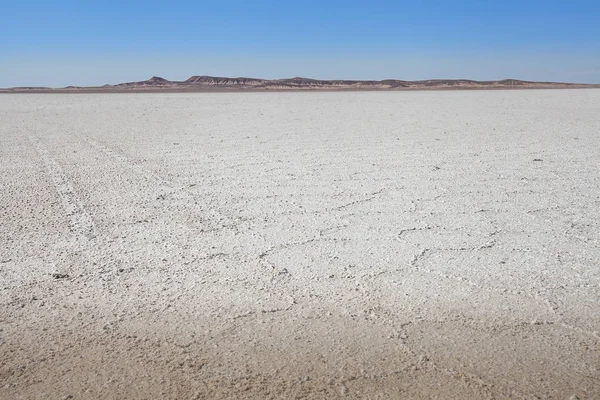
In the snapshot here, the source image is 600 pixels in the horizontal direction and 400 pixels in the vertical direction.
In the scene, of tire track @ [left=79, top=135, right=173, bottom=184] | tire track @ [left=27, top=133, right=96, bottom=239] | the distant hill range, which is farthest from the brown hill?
tire track @ [left=27, top=133, right=96, bottom=239]

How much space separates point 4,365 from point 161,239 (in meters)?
1.39

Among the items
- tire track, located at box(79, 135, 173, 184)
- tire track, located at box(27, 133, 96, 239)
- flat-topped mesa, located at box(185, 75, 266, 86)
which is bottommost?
flat-topped mesa, located at box(185, 75, 266, 86)

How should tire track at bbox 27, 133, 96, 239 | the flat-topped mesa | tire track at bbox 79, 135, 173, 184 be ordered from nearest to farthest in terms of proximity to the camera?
1. tire track at bbox 27, 133, 96, 239
2. tire track at bbox 79, 135, 173, 184
3. the flat-topped mesa

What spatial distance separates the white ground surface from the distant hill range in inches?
1841

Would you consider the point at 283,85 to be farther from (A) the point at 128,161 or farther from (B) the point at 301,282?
(B) the point at 301,282

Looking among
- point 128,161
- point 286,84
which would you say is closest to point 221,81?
point 286,84

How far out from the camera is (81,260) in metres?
2.93

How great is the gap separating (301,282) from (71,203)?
7.25ft

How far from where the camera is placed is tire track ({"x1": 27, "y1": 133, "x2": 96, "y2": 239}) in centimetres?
346

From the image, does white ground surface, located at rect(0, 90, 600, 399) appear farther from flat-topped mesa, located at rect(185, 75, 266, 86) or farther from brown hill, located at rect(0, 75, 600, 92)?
flat-topped mesa, located at rect(185, 75, 266, 86)

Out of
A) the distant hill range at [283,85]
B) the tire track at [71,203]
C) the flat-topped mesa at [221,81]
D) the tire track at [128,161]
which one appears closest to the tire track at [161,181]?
the tire track at [128,161]

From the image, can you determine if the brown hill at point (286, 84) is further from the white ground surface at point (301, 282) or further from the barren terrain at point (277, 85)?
the white ground surface at point (301, 282)

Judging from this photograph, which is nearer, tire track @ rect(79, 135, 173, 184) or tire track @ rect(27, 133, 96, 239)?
tire track @ rect(27, 133, 96, 239)

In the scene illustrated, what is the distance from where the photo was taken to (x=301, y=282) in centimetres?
267
